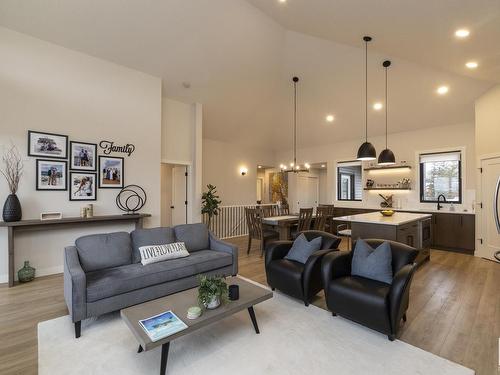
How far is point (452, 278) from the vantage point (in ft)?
13.2

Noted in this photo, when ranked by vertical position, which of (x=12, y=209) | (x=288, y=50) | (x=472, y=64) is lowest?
(x=12, y=209)

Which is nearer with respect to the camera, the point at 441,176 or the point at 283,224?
the point at 283,224

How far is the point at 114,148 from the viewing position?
4793 millimetres

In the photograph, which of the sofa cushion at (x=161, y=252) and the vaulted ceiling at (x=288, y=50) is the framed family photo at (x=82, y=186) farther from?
the vaulted ceiling at (x=288, y=50)

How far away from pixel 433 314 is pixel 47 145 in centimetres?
592

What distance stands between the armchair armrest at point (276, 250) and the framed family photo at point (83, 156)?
3478 millimetres

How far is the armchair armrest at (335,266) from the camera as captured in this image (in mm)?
2809

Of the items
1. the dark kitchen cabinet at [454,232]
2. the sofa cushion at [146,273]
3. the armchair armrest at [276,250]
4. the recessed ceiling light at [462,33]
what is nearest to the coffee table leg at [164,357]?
the sofa cushion at [146,273]

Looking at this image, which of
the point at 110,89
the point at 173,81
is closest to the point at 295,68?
the point at 173,81

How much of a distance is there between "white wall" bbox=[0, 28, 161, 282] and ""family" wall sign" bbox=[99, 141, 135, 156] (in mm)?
94

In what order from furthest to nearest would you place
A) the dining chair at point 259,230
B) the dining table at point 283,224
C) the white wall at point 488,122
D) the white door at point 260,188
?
the white door at point 260,188 < the dining chair at point 259,230 < the dining table at point 283,224 < the white wall at point 488,122

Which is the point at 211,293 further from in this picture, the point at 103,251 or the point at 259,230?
the point at 259,230

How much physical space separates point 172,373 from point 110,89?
4724 millimetres

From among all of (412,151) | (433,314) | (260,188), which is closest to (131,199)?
(433,314)
